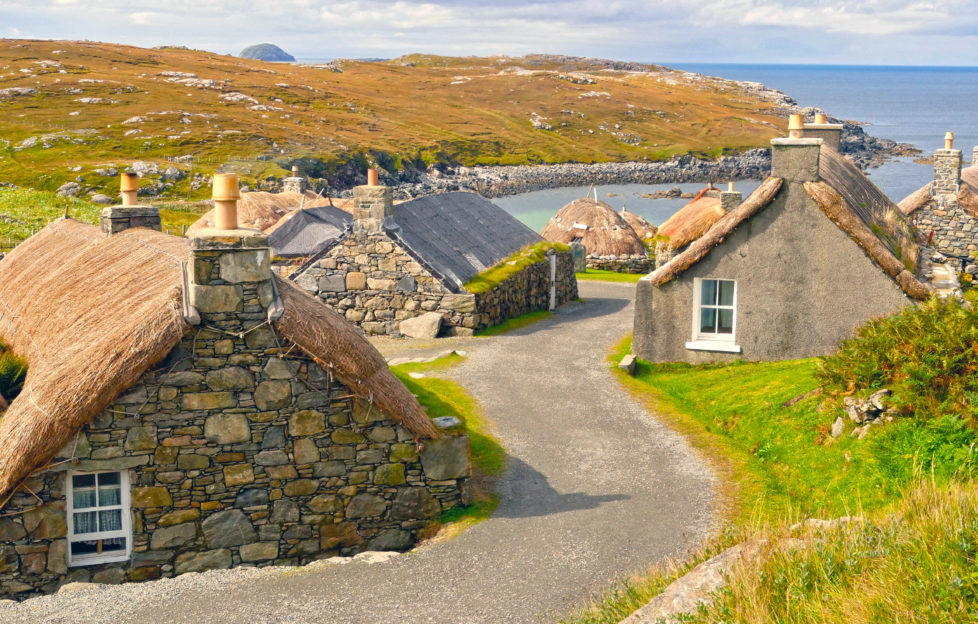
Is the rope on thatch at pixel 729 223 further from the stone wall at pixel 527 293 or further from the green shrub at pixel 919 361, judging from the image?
the stone wall at pixel 527 293

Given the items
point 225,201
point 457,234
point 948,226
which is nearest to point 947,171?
point 948,226

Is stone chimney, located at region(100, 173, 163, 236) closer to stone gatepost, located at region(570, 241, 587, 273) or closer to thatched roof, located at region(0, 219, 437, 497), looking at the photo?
thatched roof, located at region(0, 219, 437, 497)

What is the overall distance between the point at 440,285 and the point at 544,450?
1039 centimetres

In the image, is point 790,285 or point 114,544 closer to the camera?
point 114,544

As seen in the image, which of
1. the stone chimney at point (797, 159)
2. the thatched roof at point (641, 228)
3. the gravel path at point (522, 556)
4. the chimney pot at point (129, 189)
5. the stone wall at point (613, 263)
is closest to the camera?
the gravel path at point (522, 556)

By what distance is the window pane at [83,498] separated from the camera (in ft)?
41.4

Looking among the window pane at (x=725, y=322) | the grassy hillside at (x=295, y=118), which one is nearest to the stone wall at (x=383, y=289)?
the window pane at (x=725, y=322)

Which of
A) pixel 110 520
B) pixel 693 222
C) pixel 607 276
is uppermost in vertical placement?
pixel 693 222

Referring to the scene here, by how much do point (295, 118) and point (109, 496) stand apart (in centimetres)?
11672

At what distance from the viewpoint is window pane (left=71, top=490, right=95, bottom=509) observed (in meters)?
12.6

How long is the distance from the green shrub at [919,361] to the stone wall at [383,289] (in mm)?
12877

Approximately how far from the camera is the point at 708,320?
21438mm

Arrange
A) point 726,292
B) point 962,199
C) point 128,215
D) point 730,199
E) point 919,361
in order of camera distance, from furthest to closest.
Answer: point 962,199 → point 730,199 → point 726,292 → point 128,215 → point 919,361

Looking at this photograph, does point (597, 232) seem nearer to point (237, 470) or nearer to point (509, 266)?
point (509, 266)
